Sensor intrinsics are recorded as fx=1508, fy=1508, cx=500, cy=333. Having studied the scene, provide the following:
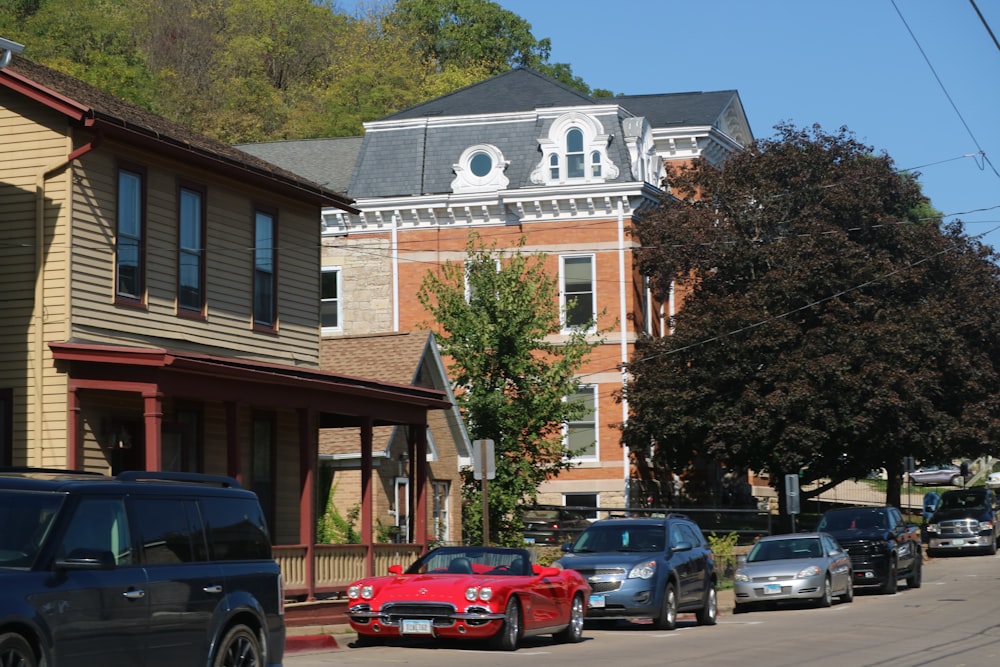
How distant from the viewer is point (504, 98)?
2058 inches

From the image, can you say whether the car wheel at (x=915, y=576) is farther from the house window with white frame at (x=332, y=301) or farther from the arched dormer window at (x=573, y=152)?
the house window with white frame at (x=332, y=301)

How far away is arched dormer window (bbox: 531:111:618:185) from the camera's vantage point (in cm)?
4784

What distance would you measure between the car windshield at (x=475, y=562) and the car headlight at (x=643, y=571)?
11.0ft

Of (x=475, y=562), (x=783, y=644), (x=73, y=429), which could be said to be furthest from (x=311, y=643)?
(x=783, y=644)

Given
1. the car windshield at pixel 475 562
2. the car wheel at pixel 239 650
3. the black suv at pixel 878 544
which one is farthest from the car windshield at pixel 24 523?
the black suv at pixel 878 544

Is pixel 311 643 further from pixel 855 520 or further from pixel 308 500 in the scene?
pixel 855 520

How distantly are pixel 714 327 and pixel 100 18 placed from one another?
151 ft

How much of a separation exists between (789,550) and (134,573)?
20.1m

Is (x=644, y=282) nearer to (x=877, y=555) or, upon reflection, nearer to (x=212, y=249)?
(x=877, y=555)

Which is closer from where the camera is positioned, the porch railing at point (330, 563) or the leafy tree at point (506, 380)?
the porch railing at point (330, 563)

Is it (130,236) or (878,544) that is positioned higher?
(130,236)

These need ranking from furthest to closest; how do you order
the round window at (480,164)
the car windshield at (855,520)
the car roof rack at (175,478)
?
the round window at (480,164) < the car windshield at (855,520) < the car roof rack at (175,478)

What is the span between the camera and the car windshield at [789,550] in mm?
29188

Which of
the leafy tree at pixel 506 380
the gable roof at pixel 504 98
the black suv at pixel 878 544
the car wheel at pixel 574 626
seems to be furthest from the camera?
the gable roof at pixel 504 98
